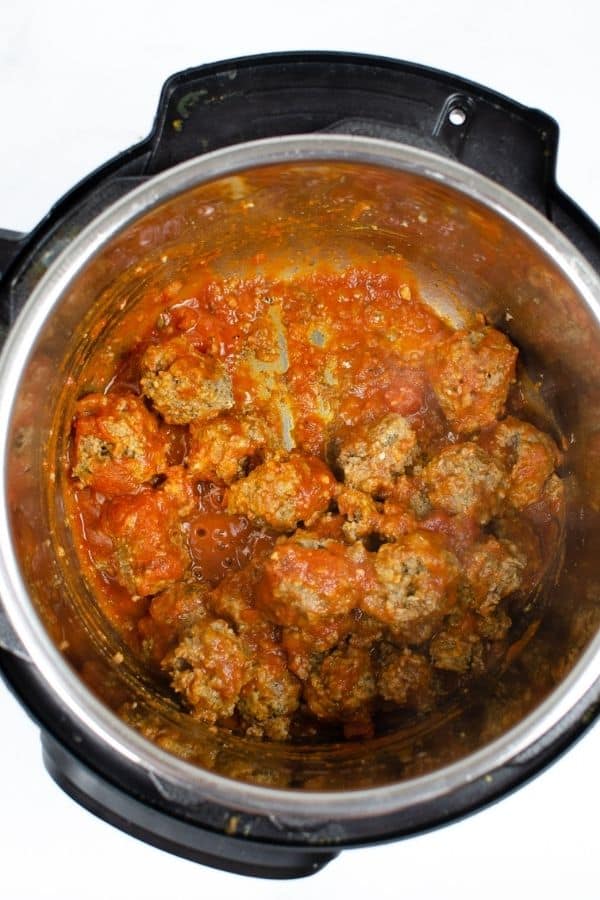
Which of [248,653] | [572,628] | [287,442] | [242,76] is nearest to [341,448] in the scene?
[287,442]

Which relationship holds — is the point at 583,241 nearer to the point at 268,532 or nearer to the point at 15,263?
→ the point at 268,532

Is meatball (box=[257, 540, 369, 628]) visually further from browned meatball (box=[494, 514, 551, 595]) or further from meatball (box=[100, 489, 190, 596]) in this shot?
browned meatball (box=[494, 514, 551, 595])

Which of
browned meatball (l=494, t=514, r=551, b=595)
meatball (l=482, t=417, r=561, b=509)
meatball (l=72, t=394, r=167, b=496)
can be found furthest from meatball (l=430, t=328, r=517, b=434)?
meatball (l=72, t=394, r=167, b=496)

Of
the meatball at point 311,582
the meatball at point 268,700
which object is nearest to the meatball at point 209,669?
the meatball at point 268,700

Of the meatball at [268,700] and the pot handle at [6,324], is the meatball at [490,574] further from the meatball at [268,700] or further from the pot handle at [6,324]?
the pot handle at [6,324]

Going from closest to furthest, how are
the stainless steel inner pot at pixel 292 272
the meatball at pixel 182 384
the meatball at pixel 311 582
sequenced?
the stainless steel inner pot at pixel 292 272
the meatball at pixel 311 582
the meatball at pixel 182 384
